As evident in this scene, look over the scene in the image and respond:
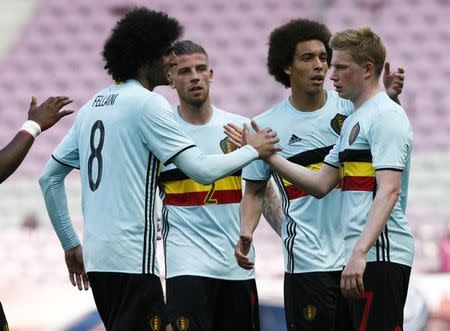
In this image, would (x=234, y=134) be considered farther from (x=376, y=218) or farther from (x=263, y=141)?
(x=376, y=218)

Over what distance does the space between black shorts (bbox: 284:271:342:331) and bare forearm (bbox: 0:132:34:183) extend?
7.02ft

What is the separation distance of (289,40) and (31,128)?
7.67 ft

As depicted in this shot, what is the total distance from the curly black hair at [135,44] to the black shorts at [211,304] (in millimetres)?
1668

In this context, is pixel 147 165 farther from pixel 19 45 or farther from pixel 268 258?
pixel 19 45

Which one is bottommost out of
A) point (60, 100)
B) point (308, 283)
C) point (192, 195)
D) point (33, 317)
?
point (33, 317)

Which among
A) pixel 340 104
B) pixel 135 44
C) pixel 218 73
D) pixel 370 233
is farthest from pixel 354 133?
pixel 218 73

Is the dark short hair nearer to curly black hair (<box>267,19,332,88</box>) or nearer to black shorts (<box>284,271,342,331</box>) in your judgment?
curly black hair (<box>267,19,332,88</box>)

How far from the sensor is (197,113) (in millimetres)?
7457

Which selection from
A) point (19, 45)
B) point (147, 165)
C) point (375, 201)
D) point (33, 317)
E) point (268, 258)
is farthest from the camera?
point (19, 45)

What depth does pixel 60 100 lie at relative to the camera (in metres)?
5.67

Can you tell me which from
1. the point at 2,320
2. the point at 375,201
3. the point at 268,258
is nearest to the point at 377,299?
the point at 375,201

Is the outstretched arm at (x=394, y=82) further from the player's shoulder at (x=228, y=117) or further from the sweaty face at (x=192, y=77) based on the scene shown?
the sweaty face at (x=192, y=77)

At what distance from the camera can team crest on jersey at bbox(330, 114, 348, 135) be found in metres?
6.94

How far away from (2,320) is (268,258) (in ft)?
23.6
